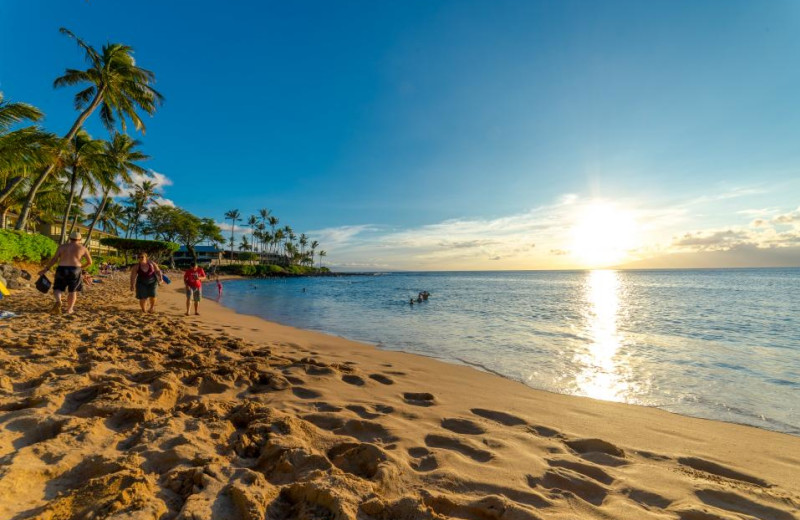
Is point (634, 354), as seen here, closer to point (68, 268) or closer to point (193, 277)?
point (193, 277)

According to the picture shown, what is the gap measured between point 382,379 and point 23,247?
21296 mm

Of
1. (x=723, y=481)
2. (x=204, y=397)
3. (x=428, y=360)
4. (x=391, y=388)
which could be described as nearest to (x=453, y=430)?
(x=391, y=388)

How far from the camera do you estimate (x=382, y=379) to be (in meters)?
5.00

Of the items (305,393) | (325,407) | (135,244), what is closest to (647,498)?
(325,407)

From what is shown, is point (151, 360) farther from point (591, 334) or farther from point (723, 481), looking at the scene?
point (591, 334)

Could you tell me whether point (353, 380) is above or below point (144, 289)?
below

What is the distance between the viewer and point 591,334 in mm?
10789

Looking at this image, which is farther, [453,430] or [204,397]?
[204,397]

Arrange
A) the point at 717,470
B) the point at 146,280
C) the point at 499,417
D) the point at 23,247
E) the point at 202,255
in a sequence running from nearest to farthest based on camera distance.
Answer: the point at 717,470 < the point at 499,417 < the point at 146,280 < the point at 23,247 < the point at 202,255

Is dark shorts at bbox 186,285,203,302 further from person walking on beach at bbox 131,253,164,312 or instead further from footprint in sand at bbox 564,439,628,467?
footprint in sand at bbox 564,439,628,467

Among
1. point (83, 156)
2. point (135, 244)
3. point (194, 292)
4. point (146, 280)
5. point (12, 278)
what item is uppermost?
point (83, 156)

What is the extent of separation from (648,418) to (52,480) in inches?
214

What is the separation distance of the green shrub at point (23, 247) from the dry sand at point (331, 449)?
50.1ft

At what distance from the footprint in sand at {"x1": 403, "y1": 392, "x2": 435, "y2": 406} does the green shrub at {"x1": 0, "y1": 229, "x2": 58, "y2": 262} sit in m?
19.6
